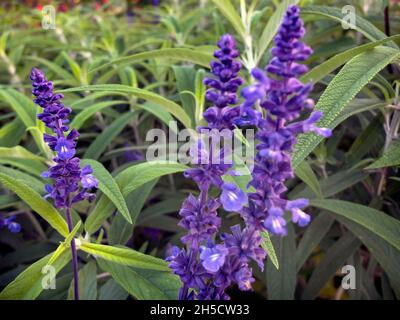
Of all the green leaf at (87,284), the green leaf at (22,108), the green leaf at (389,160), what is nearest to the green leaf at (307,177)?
the green leaf at (389,160)

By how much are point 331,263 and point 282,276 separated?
25 cm

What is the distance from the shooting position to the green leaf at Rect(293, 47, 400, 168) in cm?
112

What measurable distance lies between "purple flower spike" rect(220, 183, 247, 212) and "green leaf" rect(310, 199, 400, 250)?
0.63 meters

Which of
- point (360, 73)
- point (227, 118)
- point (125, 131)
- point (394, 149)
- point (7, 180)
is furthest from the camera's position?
point (125, 131)

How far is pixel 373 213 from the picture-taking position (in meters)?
1.42

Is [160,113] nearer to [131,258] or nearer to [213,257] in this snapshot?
[131,258]

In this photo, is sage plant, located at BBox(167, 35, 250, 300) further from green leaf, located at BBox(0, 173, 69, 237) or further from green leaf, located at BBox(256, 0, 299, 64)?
green leaf, located at BBox(256, 0, 299, 64)

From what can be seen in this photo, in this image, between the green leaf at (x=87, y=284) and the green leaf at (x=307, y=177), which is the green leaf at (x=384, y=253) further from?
the green leaf at (x=87, y=284)

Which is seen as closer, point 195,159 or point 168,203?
point 195,159
